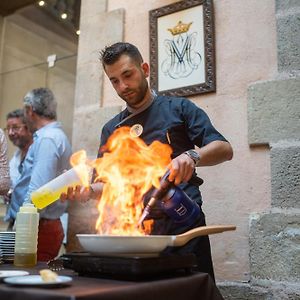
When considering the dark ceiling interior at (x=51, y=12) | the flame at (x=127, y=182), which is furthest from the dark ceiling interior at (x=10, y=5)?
the flame at (x=127, y=182)

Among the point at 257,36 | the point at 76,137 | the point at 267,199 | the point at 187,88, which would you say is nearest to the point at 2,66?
the point at 76,137

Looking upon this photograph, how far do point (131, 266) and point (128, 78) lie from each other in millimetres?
1140

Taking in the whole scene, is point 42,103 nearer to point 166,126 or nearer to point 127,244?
point 166,126

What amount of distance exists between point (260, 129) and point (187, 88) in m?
0.54

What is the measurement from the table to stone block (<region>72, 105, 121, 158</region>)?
1.78 meters

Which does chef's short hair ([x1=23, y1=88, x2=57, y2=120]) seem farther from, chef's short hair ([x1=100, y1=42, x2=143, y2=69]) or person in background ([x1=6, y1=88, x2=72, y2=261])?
chef's short hair ([x1=100, y1=42, x2=143, y2=69])

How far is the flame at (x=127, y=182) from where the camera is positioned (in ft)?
4.70

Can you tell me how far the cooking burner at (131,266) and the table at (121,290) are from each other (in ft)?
0.07

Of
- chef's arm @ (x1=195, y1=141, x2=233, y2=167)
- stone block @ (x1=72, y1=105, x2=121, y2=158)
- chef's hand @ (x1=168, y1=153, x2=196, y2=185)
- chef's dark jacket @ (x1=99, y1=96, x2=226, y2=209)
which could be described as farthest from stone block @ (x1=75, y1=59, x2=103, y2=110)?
chef's hand @ (x1=168, y1=153, x2=196, y2=185)

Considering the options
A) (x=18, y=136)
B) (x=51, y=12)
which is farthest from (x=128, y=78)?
(x=51, y=12)

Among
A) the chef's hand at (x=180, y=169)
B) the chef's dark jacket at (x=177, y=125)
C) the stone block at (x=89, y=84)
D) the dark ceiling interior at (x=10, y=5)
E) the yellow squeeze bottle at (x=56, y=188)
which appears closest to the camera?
the chef's hand at (x=180, y=169)

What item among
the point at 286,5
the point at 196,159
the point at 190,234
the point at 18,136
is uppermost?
the point at 286,5

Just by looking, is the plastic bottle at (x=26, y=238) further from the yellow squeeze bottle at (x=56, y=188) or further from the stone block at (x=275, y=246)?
the stone block at (x=275, y=246)

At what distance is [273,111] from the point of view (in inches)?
87.0
